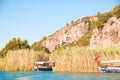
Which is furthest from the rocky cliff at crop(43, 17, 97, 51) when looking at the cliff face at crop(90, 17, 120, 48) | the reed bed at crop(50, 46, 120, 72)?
the reed bed at crop(50, 46, 120, 72)

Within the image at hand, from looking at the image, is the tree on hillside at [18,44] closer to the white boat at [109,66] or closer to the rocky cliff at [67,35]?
the white boat at [109,66]

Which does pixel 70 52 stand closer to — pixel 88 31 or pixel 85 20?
pixel 88 31

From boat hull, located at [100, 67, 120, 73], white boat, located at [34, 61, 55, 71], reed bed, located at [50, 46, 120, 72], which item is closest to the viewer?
boat hull, located at [100, 67, 120, 73]

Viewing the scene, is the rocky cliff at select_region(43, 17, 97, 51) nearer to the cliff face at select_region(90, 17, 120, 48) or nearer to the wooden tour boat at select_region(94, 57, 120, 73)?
the cliff face at select_region(90, 17, 120, 48)

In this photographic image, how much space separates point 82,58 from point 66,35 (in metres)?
106

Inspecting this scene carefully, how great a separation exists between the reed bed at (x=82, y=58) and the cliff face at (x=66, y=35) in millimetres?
94203

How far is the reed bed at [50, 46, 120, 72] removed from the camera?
34688mm

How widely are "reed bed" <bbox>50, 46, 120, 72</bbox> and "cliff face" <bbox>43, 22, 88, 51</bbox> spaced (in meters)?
94.2

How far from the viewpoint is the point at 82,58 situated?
115ft

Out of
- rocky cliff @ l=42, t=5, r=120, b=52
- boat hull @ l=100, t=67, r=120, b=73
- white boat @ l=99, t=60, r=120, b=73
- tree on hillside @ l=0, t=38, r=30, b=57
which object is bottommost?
boat hull @ l=100, t=67, r=120, b=73

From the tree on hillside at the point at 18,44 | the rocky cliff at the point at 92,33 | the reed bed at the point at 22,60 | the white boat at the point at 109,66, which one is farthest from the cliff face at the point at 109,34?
the white boat at the point at 109,66

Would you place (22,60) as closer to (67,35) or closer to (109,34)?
(109,34)

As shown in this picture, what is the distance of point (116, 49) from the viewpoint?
35.1 m

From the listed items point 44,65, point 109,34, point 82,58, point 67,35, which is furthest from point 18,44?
point 67,35
